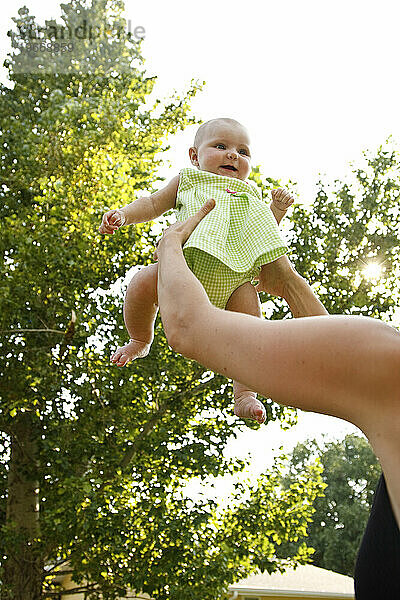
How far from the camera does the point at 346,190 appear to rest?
37.8 feet

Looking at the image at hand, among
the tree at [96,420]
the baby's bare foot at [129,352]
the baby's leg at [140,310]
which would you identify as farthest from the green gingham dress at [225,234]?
the tree at [96,420]

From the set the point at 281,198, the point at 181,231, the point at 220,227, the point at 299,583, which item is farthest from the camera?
the point at 299,583

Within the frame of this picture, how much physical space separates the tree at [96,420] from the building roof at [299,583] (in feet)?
27.1

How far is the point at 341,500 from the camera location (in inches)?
1339

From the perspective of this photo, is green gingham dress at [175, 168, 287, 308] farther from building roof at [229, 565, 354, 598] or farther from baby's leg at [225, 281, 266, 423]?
building roof at [229, 565, 354, 598]

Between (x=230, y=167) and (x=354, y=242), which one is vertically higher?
(x=354, y=242)

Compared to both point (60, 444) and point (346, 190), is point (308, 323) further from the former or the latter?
point (346, 190)

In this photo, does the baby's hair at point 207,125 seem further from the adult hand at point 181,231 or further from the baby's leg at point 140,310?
the adult hand at point 181,231

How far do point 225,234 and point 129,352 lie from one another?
0.71 meters

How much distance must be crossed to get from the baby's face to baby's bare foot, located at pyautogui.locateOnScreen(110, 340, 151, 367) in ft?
2.20

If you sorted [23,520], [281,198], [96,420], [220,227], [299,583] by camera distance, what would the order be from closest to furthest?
[220,227] < [281,198] < [96,420] < [23,520] < [299,583]

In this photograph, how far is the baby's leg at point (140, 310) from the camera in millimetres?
2025

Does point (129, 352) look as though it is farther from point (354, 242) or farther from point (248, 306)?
point (354, 242)

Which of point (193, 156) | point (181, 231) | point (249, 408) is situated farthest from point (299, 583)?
point (181, 231)
